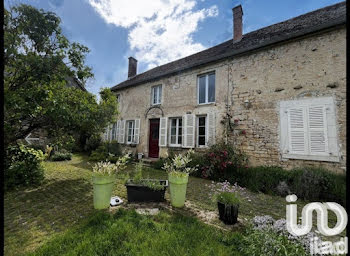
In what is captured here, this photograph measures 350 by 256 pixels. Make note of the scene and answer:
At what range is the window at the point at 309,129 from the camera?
464cm

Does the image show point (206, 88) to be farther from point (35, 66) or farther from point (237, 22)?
point (35, 66)

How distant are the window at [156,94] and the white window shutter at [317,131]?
22.3 feet

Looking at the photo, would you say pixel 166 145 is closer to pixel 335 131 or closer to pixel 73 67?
pixel 73 67

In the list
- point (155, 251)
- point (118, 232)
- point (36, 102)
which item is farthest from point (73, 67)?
point (155, 251)

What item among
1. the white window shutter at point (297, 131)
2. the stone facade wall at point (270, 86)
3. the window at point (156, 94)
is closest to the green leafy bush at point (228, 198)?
the stone facade wall at point (270, 86)

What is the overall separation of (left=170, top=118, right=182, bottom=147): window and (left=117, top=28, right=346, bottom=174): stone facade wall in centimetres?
77

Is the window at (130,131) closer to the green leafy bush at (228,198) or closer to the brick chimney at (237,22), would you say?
the brick chimney at (237,22)

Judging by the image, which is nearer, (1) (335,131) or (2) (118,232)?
(2) (118,232)

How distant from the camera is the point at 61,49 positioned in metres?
4.08

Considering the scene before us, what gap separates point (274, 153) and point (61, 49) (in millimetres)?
7300

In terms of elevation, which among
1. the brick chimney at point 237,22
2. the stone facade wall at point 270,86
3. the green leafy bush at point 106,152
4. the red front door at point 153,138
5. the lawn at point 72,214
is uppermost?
the brick chimney at point 237,22

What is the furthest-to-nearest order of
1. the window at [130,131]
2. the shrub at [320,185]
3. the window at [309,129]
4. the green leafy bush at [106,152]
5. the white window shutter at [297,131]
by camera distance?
the window at [130,131] → the green leafy bush at [106,152] → the white window shutter at [297,131] → the window at [309,129] → the shrub at [320,185]

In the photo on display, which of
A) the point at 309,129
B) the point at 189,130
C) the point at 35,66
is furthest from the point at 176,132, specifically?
the point at 35,66

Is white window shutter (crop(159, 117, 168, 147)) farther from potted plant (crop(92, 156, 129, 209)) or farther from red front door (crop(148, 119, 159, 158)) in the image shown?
potted plant (crop(92, 156, 129, 209))
